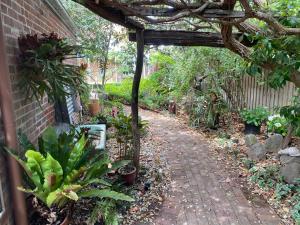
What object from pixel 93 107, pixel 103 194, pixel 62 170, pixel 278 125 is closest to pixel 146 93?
pixel 93 107

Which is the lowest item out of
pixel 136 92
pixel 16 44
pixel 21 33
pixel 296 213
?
pixel 296 213

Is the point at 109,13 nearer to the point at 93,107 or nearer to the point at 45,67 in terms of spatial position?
the point at 45,67

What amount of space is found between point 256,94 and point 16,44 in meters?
5.98

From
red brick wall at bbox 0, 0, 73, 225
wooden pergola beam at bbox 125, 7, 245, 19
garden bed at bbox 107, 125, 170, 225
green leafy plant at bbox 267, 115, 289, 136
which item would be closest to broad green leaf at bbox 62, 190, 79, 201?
red brick wall at bbox 0, 0, 73, 225

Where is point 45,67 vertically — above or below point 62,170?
above

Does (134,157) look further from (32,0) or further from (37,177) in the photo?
(32,0)

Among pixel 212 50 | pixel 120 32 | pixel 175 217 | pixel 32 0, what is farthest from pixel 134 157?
pixel 120 32

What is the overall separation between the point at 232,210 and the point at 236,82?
4965 millimetres

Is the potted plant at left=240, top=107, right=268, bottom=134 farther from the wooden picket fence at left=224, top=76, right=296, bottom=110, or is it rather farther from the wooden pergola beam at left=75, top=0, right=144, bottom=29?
the wooden pergola beam at left=75, top=0, right=144, bottom=29

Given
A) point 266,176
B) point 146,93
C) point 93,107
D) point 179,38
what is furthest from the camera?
point 146,93

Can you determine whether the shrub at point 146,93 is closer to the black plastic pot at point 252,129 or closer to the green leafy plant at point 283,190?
the black plastic pot at point 252,129

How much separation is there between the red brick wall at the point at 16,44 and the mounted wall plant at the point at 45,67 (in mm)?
82

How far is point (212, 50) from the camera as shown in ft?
23.2

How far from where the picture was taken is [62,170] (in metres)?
2.56
